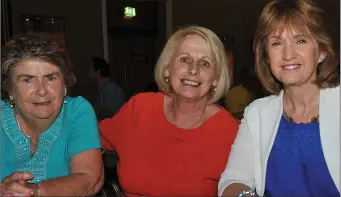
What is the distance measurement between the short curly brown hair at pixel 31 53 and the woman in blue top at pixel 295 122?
0.90 m

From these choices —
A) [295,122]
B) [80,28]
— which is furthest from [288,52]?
[80,28]

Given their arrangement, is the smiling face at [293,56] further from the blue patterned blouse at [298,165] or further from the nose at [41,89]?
the nose at [41,89]

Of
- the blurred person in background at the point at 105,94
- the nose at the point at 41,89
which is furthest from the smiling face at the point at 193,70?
the blurred person in background at the point at 105,94

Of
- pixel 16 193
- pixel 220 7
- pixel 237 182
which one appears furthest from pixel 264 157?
pixel 220 7

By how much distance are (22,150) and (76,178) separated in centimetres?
33

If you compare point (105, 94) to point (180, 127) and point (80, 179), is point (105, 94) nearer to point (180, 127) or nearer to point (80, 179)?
point (180, 127)

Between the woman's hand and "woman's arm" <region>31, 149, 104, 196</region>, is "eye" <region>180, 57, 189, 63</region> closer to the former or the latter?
"woman's arm" <region>31, 149, 104, 196</region>

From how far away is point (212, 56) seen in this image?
2139 millimetres

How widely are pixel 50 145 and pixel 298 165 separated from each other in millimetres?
1115

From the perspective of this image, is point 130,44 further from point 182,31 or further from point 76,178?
point 76,178

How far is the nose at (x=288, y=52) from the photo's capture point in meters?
1.68

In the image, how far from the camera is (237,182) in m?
1.69

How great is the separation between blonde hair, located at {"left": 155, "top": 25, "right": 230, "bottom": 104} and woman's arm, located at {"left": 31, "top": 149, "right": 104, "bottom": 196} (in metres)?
0.67

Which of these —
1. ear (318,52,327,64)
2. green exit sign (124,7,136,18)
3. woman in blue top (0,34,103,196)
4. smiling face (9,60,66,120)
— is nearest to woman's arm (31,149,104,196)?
woman in blue top (0,34,103,196)
